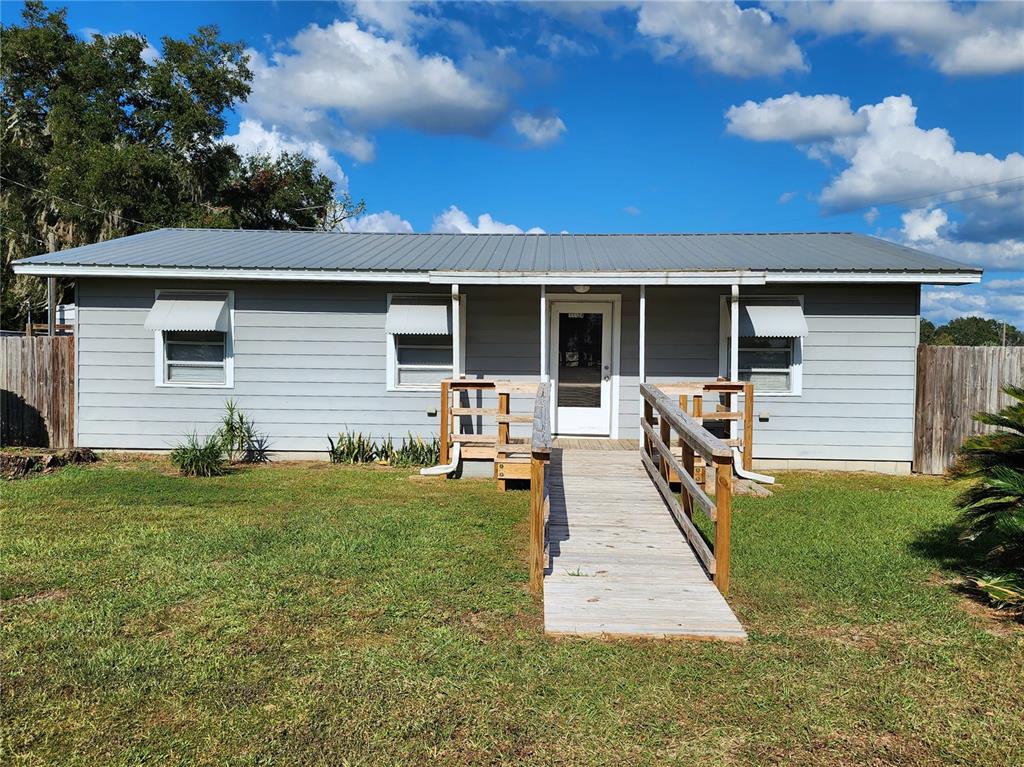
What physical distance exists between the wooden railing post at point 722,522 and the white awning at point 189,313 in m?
7.75

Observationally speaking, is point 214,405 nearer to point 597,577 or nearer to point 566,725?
point 597,577

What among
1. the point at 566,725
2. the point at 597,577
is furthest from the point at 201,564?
the point at 566,725

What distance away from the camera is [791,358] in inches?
389

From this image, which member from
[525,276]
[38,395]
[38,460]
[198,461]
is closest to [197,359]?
[198,461]

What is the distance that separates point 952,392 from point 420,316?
24.4ft

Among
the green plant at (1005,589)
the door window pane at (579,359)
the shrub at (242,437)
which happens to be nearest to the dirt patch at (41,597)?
the shrub at (242,437)

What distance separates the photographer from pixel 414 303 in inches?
392

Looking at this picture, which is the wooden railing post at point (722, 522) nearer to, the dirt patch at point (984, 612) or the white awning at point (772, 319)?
the dirt patch at point (984, 612)

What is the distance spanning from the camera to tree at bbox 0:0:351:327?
21078mm

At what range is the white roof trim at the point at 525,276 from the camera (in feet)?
29.0

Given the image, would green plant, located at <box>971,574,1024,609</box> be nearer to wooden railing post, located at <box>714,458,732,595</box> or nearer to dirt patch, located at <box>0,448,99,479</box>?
wooden railing post, located at <box>714,458,732,595</box>

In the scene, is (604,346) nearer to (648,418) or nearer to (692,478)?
(648,418)

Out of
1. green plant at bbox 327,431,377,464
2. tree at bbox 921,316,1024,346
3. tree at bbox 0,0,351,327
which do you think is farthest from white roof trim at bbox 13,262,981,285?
tree at bbox 921,316,1024,346

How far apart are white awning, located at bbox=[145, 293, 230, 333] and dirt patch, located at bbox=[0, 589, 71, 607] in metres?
5.81
